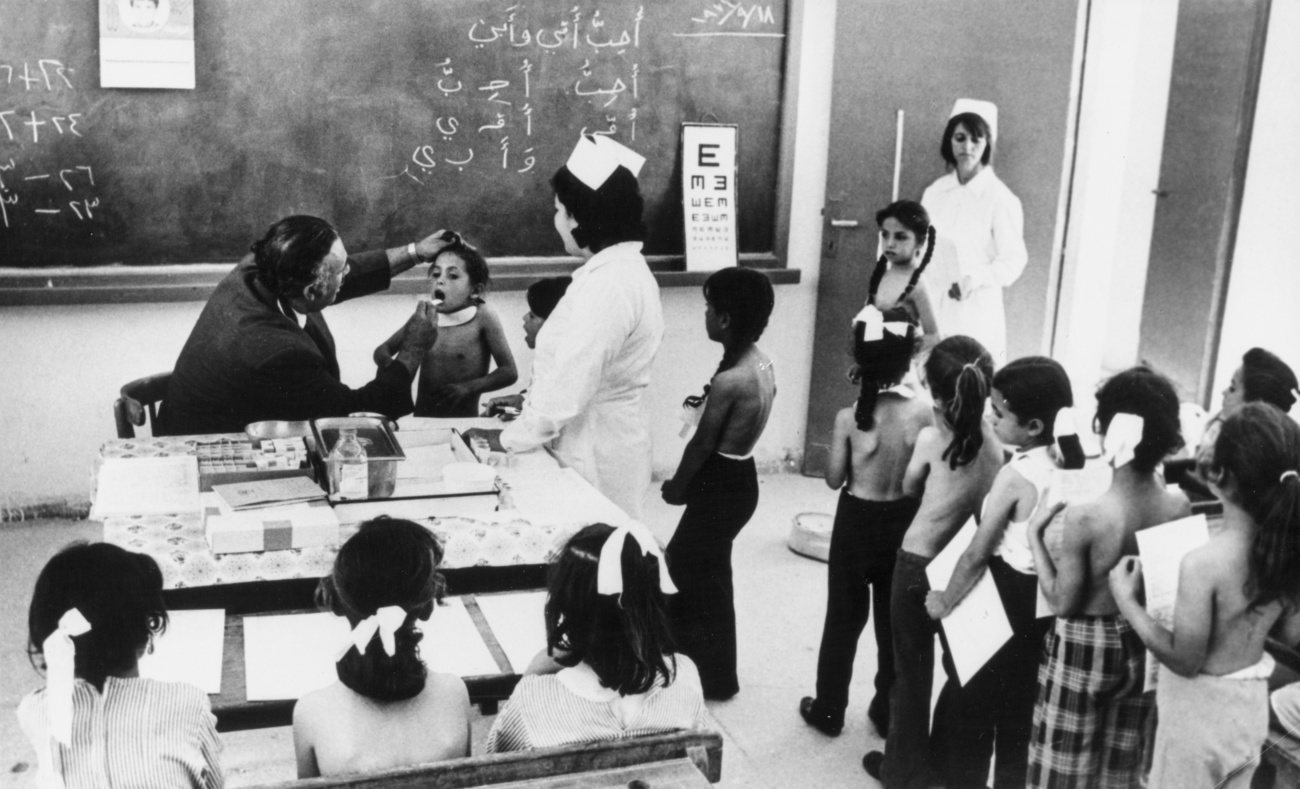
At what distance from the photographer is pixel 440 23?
4.14 metres

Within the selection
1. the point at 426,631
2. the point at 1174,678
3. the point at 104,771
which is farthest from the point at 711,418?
the point at 104,771

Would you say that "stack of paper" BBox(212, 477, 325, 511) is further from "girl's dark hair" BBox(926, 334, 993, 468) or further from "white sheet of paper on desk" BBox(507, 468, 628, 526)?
"girl's dark hair" BBox(926, 334, 993, 468)

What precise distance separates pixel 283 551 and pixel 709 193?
2.82m

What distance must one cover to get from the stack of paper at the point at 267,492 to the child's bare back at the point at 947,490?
46.3 inches

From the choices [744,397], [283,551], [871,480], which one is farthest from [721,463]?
[283,551]

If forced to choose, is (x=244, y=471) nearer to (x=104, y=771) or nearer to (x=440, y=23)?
(x=104, y=771)

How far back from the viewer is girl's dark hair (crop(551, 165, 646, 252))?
2.69 m

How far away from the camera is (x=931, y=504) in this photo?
2496 millimetres

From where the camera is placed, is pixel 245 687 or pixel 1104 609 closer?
pixel 245 687

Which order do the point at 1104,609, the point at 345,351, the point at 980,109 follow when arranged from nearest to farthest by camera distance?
the point at 1104,609
the point at 345,351
the point at 980,109

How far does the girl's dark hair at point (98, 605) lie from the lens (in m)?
1.54

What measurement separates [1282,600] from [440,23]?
3.19 metres

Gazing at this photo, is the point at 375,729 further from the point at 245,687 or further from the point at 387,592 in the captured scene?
the point at 245,687

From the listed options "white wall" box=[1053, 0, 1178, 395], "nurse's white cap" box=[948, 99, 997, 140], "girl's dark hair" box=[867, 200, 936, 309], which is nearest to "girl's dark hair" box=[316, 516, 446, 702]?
"girl's dark hair" box=[867, 200, 936, 309]
